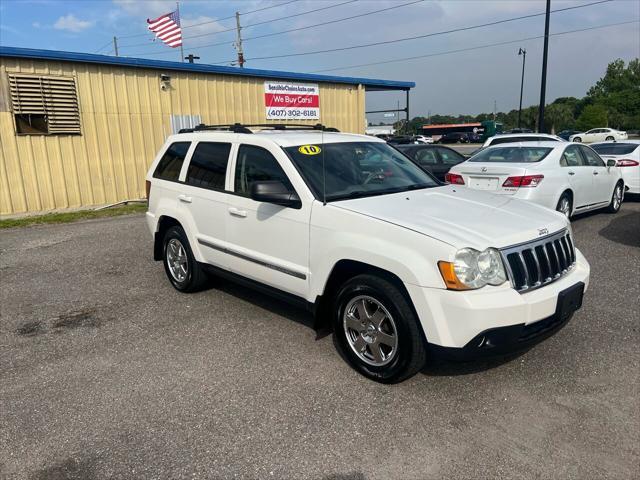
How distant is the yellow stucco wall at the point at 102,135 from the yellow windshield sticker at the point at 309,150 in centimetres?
968

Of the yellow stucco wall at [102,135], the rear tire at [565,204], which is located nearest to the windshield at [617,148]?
the rear tire at [565,204]

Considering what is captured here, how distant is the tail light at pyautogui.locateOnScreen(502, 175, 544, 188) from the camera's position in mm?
7898

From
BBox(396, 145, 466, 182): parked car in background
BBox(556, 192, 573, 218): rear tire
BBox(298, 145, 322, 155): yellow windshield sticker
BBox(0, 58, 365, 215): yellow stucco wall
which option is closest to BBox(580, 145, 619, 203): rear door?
BBox(556, 192, 573, 218): rear tire

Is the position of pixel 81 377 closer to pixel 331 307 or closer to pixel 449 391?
pixel 331 307

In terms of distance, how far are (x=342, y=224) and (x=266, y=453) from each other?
1638mm

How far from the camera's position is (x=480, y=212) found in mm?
3820

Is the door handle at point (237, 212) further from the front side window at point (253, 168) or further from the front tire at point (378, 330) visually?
A: the front tire at point (378, 330)

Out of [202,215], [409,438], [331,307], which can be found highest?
[202,215]

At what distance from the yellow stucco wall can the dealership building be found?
0.02 m

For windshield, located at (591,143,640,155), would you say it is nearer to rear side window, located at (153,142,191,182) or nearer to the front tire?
rear side window, located at (153,142,191,182)

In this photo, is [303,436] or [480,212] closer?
[303,436]

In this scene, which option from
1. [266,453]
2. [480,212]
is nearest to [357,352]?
[266,453]

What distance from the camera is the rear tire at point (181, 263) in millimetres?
5484

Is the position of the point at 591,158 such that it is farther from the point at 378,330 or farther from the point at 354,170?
the point at 378,330
